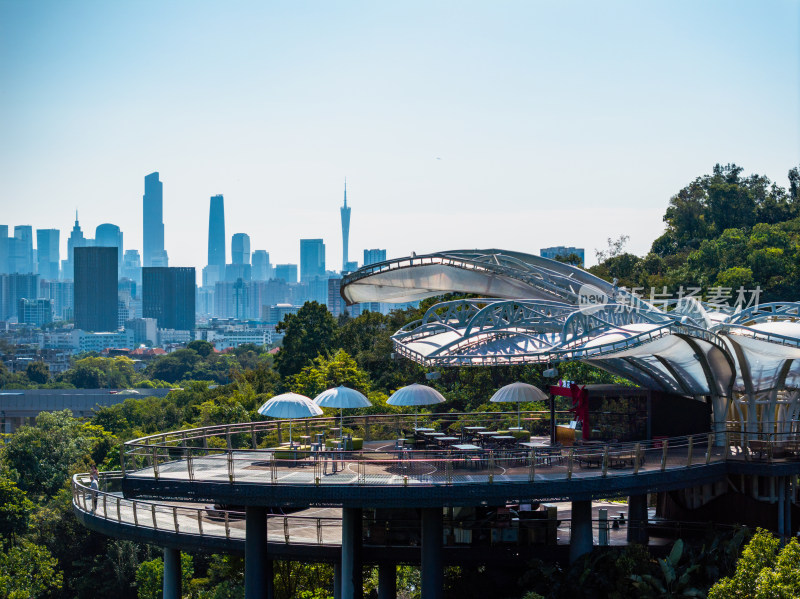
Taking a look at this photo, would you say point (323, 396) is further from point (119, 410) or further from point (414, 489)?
point (119, 410)

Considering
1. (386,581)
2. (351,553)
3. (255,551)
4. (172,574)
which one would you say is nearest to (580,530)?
(351,553)

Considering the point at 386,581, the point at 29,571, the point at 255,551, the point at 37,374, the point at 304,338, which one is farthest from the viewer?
the point at 37,374

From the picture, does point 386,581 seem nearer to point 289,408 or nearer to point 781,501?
point 289,408

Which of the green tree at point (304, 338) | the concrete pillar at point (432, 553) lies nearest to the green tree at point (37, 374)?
the green tree at point (304, 338)

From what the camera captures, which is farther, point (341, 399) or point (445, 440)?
point (445, 440)

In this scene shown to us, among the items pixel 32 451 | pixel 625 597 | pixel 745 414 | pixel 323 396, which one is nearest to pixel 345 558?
pixel 323 396

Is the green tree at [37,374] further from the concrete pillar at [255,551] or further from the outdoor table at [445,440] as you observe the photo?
the concrete pillar at [255,551]
